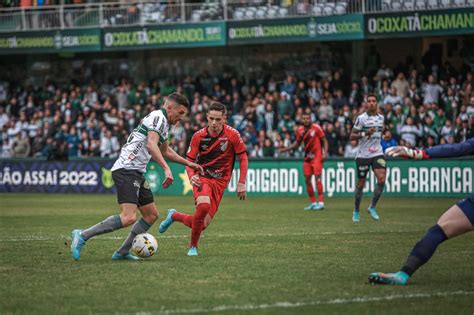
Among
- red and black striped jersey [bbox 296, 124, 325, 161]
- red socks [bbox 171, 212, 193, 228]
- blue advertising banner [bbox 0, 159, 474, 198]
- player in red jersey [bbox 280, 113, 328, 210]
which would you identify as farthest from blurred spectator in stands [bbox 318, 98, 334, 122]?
red socks [bbox 171, 212, 193, 228]

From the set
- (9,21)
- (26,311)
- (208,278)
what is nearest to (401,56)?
(9,21)

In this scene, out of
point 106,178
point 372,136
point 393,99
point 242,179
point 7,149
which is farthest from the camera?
point 7,149

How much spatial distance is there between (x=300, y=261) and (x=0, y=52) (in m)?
33.3

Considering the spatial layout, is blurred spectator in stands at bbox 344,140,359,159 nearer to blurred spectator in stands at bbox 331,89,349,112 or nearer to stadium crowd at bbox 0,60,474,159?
stadium crowd at bbox 0,60,474,159

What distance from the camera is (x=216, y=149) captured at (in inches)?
537

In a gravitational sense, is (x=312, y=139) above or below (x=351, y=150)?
above

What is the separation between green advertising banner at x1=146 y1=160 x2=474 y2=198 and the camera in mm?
29000

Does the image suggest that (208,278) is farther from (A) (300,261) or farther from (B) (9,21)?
(B) (9,21)

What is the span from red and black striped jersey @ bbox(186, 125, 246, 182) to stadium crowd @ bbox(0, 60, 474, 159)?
637 inches

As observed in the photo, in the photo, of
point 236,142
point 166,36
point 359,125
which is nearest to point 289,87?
point 166,36

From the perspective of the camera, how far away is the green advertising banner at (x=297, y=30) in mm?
35812

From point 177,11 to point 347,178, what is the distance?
491 inches

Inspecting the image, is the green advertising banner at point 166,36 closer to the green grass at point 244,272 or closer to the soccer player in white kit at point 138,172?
the green grass at point 244,272

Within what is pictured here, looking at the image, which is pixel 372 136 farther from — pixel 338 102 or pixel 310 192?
pixel 338 102
